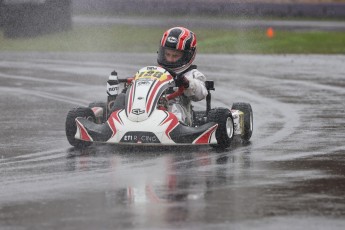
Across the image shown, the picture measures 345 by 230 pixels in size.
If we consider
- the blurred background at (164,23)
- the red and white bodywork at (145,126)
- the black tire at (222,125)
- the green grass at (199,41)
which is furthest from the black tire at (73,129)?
the blurred background at (164,23)

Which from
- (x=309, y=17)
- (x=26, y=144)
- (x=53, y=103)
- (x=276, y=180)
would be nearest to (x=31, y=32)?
(x=309, y=17)

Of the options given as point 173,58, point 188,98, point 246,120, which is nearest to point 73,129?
point 188,98

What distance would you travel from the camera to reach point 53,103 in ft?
62.6

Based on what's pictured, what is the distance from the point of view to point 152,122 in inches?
509

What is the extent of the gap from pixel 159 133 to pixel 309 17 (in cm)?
3126

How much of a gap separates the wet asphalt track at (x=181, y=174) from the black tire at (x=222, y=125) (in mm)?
171

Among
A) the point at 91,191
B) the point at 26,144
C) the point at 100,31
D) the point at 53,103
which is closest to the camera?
the point at 91,191

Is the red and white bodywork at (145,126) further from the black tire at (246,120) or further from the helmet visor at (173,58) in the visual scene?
the black tire at (246,120)

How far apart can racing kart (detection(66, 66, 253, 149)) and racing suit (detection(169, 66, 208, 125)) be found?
0.02 metres

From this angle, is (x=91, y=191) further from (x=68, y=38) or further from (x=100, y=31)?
(x=100, y=31)

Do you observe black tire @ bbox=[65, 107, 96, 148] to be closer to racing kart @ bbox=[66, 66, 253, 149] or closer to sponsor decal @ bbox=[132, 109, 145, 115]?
racing kart @ bbox=[66, 66, 253, 149]

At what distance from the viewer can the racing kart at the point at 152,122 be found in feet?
42.2

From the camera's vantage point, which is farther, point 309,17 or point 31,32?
point 309,17

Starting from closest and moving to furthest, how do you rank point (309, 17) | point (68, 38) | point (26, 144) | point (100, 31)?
point (26, 144) → point (68, 38) → point (100, 31) → point (309, 17)
